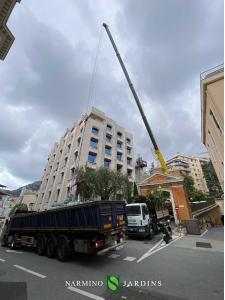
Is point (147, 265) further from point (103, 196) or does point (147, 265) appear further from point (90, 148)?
point (90, 148)

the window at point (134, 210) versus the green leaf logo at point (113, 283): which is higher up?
the window at point (134, 210)

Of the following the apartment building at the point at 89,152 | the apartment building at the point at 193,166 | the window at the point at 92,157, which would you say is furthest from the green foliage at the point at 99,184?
the apartment building at the point at 193,166

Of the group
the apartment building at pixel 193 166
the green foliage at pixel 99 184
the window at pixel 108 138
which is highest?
the apartment building at pixel 193 166

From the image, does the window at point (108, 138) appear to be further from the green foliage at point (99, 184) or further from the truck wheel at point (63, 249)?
the truck wheel at point (63, 249)

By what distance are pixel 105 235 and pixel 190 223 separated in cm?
1095

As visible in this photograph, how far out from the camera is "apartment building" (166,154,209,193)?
76312 mm

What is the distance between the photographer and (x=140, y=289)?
477 cm

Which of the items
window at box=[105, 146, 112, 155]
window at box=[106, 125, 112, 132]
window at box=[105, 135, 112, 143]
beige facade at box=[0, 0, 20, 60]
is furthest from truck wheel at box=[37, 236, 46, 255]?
window at box=[106, 125, 112, 132]

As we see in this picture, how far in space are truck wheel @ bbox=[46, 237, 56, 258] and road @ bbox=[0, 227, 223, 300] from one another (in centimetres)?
30

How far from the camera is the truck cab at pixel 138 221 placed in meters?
12.4

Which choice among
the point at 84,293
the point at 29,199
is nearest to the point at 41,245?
the point at 84,293

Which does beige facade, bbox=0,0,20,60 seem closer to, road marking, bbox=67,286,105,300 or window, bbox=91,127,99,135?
road marking, bbox=67,286,105,300

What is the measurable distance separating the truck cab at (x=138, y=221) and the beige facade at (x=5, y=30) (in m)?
15.3

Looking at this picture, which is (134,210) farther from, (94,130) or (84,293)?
(94,130)
